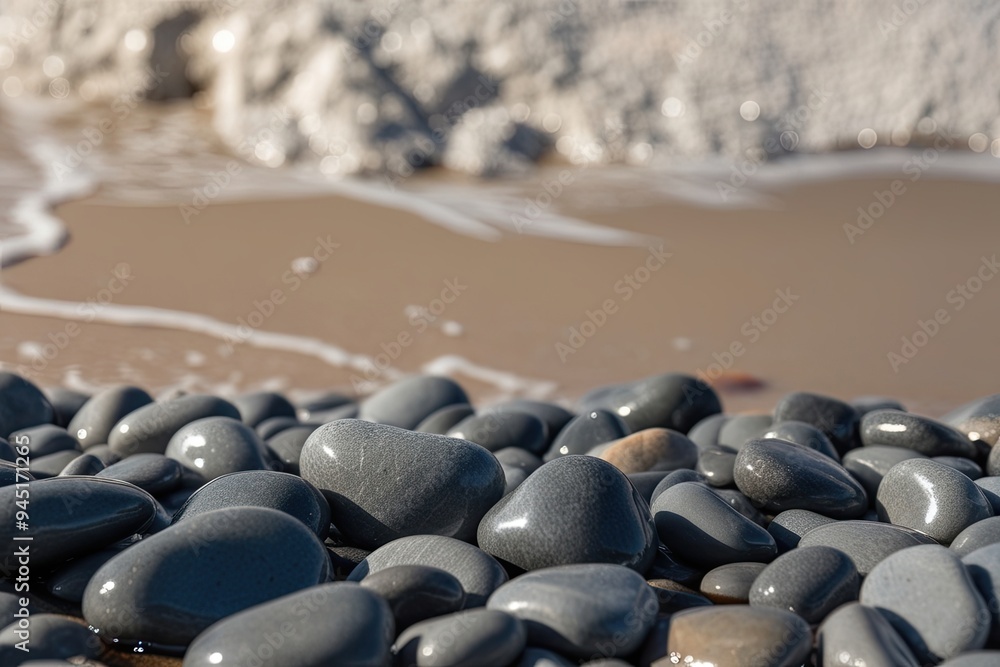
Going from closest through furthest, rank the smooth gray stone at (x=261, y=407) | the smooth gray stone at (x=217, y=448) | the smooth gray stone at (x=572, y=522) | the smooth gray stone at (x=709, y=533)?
the smooth gray stone at (x=572, y=522), the smooth gray stone at (x=709, y=533), the smooth gray stone at (x=217, y=448), the smooth gray stone at (x=261, y=407)

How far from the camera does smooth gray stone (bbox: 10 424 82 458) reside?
2994 mm

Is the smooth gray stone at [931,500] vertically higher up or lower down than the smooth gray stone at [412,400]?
higher up

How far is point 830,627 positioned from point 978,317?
11.4 feet

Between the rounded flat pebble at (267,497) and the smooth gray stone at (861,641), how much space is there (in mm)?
1122

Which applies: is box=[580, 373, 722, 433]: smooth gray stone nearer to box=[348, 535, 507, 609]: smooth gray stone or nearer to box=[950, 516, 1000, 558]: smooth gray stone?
box=[950, 516, 1000, 558]: smooth gray stone

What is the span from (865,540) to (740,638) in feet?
1.88

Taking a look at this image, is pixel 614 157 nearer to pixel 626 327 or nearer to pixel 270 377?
pixel 626 327

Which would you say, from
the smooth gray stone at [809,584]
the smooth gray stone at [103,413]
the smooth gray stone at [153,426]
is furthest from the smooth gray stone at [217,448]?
the smooth gray stone at [809,584]

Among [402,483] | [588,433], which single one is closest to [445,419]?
[588,433]

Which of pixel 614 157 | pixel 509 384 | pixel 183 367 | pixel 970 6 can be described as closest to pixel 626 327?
pixel 509 384

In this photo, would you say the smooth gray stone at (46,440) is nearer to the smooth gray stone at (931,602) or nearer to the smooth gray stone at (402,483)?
the smooth gray stone at (402,483)

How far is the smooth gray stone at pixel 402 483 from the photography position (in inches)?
90.5

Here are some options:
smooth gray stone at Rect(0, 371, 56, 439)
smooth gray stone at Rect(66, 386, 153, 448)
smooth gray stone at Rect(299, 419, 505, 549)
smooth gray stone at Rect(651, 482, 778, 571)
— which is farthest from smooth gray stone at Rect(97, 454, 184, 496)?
smooth gray stone at Rect(651, 482, 778, 571)

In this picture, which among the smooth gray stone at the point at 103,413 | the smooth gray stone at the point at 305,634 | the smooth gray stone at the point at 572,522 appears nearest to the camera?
the smooth gray stone at the point at 305,634
